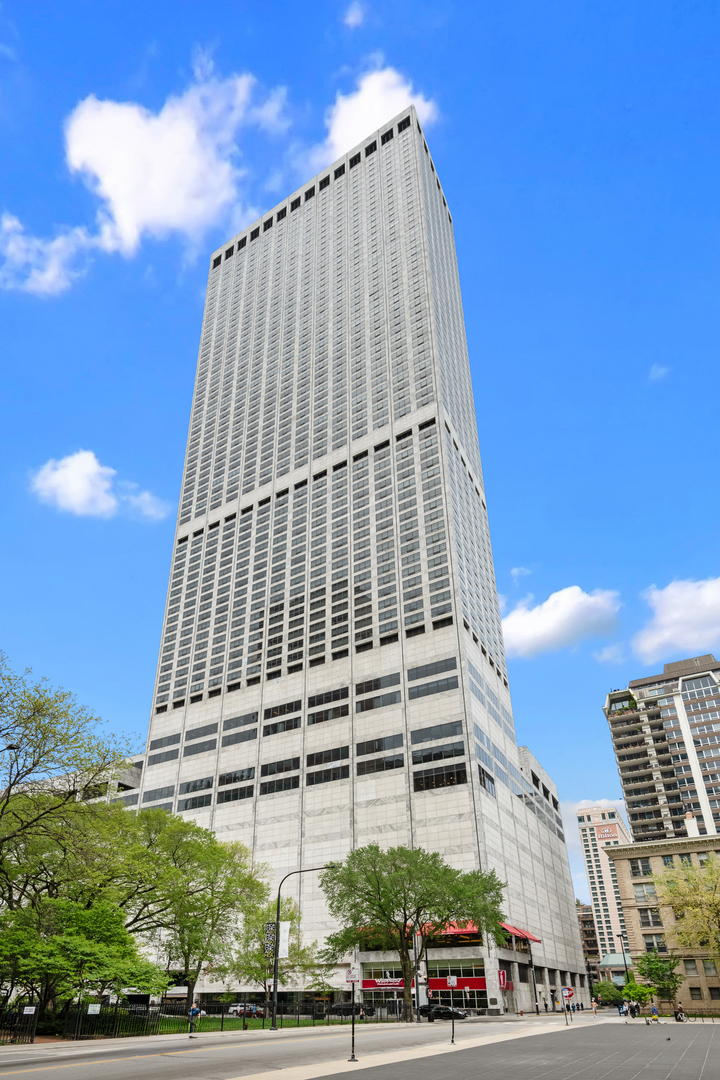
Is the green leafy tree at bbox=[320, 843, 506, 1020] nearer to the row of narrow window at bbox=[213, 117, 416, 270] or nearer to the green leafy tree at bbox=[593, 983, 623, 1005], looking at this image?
the green leafy tree at bbox=[593, 983, 623, 1005]

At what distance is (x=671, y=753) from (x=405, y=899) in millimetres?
117513

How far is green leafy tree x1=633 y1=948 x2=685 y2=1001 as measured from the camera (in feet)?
261

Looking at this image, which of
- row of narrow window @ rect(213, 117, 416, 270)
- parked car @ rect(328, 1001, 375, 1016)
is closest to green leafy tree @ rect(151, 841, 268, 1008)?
parked car @ rect(328, 1001, 375, 1016)

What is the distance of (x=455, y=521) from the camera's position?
102312mm

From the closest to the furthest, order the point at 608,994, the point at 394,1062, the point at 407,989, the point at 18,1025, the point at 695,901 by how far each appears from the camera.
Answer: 1. the point at 394,1062
2. the point at 18,1025
3. the point at 407,989
4. the point at 695,901
5. the point at 608,994

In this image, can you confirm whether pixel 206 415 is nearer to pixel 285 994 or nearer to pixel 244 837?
pixel 244 837

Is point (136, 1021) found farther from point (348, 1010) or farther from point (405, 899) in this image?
point (348, 1010)

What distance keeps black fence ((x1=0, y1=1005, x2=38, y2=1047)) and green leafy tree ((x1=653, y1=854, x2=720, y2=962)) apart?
65166 millimetres

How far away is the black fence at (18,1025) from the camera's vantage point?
34938 millimetres

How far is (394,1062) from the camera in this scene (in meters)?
23.5

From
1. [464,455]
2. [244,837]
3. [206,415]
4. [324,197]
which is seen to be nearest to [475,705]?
[244,837]

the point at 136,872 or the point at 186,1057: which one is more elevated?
the point at 136,872

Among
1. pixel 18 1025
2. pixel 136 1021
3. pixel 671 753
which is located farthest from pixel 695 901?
pixel 671 753

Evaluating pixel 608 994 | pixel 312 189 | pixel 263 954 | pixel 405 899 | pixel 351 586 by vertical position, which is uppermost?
pixel 312 189
